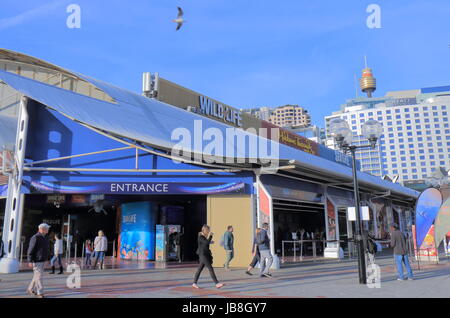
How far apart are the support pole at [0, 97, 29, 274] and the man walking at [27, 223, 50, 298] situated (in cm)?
676

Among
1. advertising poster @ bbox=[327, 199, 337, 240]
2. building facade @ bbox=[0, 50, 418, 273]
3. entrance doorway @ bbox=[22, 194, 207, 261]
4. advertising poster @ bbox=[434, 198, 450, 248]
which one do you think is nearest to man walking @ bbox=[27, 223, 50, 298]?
building facade @ bbox=[0, 50, 418, 273]

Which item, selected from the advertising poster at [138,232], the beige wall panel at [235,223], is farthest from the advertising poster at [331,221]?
the advertising poster at [138,232]

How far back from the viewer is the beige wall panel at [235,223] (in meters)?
16.7

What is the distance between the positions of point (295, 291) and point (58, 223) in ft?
69.3

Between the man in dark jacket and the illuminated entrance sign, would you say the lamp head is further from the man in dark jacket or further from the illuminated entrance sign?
the illuminated entrance sign

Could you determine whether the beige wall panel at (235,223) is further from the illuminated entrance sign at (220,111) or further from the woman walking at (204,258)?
the illuminated entrance sign at (220,111)

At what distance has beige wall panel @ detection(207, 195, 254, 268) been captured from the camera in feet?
54.9

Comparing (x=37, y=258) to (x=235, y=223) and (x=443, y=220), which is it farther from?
(x=443, y=220)

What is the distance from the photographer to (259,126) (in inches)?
1282

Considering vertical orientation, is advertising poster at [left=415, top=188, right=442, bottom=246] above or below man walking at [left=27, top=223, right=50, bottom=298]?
above

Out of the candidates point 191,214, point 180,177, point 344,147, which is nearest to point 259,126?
point 191,214

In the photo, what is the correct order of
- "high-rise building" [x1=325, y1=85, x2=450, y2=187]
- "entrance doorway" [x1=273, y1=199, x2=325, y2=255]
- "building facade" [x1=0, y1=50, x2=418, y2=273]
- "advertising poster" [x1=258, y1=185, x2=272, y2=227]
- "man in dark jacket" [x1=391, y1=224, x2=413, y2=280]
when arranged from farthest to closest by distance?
1. "high-rise building" [x1=325, y1=85, x2=450, y2=187]
2. "entrance doorway" [x1=273, y1=199, x2=325, y2=255]
3. "advertising poster" [x1=258, y1=185, x2=272, y2=227]
4. "building facade" [x1=0, y1=50, x2=418, y2=273]
5. "man in dark jacket" [x1=391, y1=224, x2=413, y2=280]

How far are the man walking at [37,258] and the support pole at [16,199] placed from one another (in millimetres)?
6761
